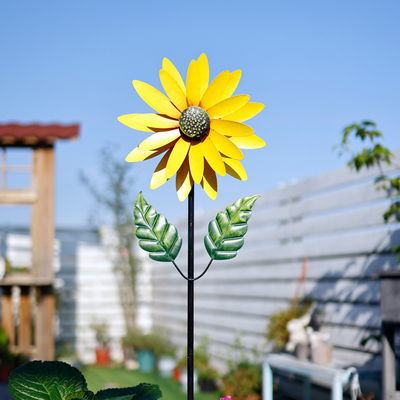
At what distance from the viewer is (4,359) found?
5.38 metres

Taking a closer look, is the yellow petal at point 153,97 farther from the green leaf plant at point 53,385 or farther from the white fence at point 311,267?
the white fence at point 311,267

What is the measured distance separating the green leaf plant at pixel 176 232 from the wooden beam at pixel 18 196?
4.41 meters

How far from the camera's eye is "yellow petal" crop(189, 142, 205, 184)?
1.24 meters

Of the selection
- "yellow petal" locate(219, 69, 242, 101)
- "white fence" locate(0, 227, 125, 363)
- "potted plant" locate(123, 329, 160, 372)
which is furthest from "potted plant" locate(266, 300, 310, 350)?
"white fence" locate(0, 227, 125, 363)

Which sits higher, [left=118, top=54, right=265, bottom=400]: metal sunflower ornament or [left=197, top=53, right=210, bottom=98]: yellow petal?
[left=197, top=53, right=210, bottom=98]: yellow petal

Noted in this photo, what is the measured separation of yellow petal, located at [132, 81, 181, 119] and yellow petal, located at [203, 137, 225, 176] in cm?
12

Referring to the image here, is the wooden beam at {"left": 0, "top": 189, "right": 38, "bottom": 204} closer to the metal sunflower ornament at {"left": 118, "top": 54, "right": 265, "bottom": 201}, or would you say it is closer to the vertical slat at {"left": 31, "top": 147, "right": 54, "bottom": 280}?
the vertical slat at {"left": 31, "top": 147, "right": 54, "bottom": 280}

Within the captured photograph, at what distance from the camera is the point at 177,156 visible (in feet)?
4.14

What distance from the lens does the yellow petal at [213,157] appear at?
4.09 ft

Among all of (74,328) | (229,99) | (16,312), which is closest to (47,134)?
(16,312)

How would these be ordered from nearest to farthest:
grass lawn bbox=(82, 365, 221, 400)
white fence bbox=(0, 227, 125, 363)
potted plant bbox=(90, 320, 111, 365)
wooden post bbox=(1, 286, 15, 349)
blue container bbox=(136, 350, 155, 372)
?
grass lawn bbox=(82, 365, 221, 400) → wooden post bbox=(1, 286, 15, 349) → blue container bbox=(136, 350, 155, 372) → potted plant bbox=(90, 320, 111, 365) → white fence bbox=(0, 227, 125, 363)

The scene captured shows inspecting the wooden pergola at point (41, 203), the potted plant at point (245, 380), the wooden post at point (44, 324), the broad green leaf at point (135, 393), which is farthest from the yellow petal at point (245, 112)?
the wooden post at point (44, 324)

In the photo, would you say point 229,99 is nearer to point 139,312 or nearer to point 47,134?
point 47,134

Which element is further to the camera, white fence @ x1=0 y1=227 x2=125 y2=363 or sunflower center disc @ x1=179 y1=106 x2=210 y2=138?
white fence @ x1=0 y1=227 x2=125 y2=363
